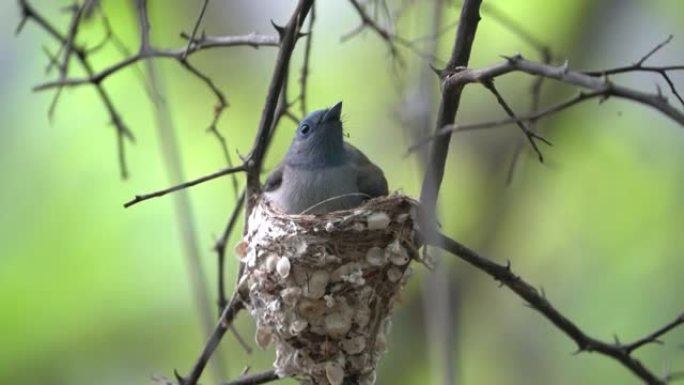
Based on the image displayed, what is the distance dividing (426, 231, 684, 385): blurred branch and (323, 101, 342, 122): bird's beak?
0.48 m

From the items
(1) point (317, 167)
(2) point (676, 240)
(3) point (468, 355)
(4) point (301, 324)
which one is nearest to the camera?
(4) point (301, 324)

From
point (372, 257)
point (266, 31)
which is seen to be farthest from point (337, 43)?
point (372, 257)

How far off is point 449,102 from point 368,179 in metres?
0.55

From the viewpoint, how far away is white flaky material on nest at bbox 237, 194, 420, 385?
6.31 ft

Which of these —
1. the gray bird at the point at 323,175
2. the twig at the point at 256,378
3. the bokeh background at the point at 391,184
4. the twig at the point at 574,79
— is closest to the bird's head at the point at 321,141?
the gray bird at the point at 323,175

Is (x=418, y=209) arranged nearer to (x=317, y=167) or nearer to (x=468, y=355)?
(x=317, y=167)

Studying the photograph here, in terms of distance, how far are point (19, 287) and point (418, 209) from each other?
1907 mm

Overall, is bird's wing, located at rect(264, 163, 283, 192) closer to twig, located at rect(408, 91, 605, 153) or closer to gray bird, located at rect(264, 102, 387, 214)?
gray bird, located at rect(264, 102, 387, 214)

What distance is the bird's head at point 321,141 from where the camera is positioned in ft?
7.06

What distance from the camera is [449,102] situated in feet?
5.37

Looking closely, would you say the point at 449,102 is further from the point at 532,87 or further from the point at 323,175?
the point at 323,175

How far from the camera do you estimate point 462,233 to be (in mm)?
3320

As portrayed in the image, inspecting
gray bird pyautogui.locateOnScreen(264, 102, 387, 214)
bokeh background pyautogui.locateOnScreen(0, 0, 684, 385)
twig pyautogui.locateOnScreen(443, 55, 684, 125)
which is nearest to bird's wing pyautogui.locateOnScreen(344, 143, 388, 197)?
gray bird pyautogui.locateOnScreen(264, 102, 387, 214)

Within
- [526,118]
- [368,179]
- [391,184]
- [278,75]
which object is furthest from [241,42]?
[391,184]
